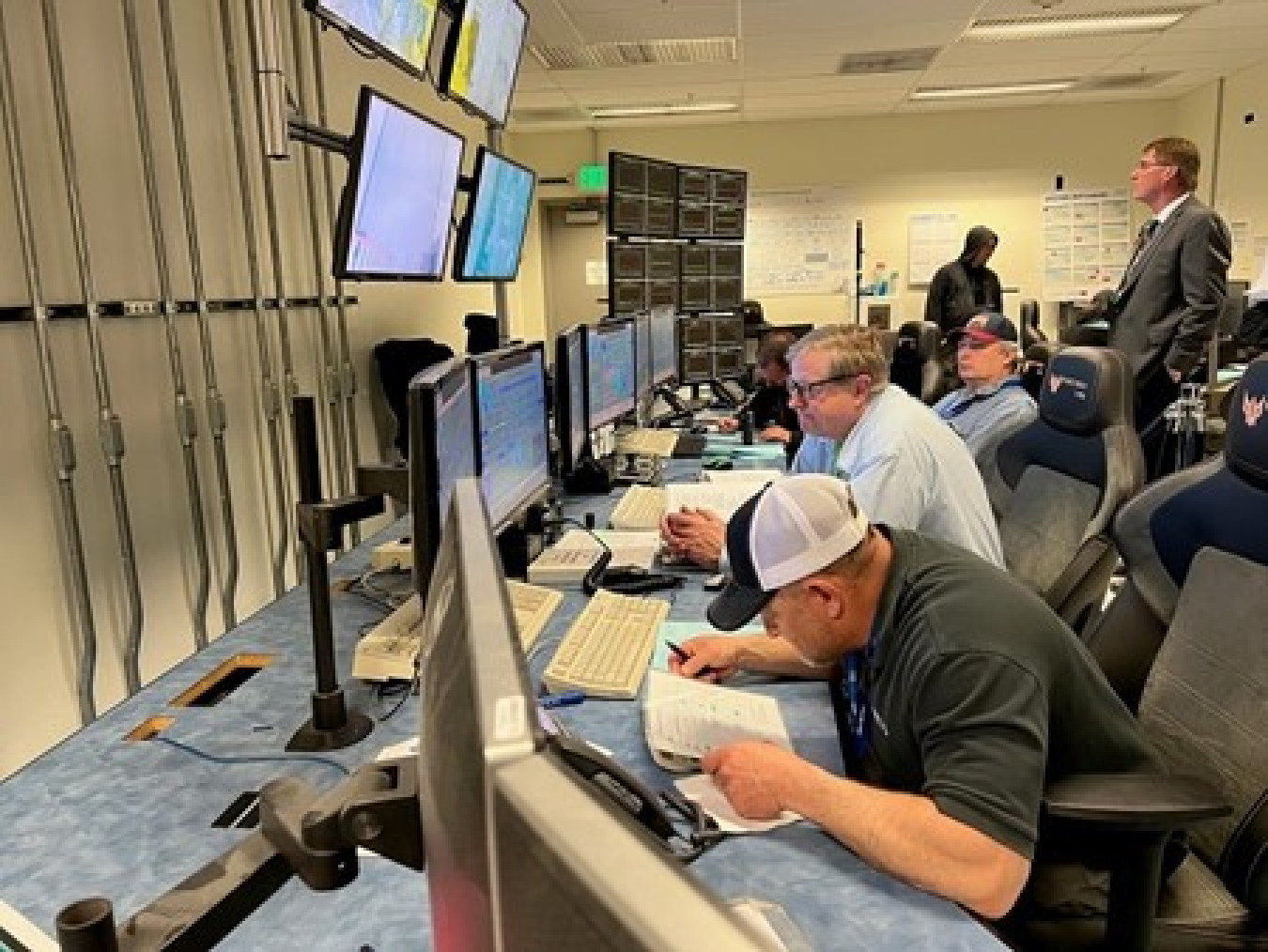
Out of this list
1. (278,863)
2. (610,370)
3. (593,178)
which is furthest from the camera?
(593,178)

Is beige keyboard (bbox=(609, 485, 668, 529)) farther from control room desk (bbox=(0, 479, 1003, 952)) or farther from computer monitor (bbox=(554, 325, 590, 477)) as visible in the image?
control room desk (bbox=(0, 479, 1003, 952))

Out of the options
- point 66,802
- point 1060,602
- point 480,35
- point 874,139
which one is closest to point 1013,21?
point 874,139

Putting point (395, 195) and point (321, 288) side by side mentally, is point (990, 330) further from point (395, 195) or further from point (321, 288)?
point (321, 288)

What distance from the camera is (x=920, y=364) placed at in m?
5.96

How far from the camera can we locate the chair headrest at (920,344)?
5.82m

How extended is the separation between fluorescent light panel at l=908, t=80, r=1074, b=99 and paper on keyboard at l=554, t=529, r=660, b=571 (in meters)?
5.92

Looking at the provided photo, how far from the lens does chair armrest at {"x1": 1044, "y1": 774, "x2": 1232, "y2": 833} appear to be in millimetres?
1135

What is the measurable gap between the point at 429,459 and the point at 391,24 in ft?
5.41

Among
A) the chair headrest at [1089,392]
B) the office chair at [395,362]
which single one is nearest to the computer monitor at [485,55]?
the office chair at [395,362]

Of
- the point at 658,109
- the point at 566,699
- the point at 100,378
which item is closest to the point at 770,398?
the point at 100,378

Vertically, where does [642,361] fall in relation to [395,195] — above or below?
below

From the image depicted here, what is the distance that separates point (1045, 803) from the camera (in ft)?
3.78

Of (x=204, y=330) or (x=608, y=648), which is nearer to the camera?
(x=608, y=648)

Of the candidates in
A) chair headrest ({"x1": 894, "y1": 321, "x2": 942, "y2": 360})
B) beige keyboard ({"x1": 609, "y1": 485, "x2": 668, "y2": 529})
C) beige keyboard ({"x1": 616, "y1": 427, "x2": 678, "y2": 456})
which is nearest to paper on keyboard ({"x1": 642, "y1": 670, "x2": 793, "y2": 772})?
beige keyboard ({"x1": 609, "y1": 485, "x2": 668, "y2": 529})
